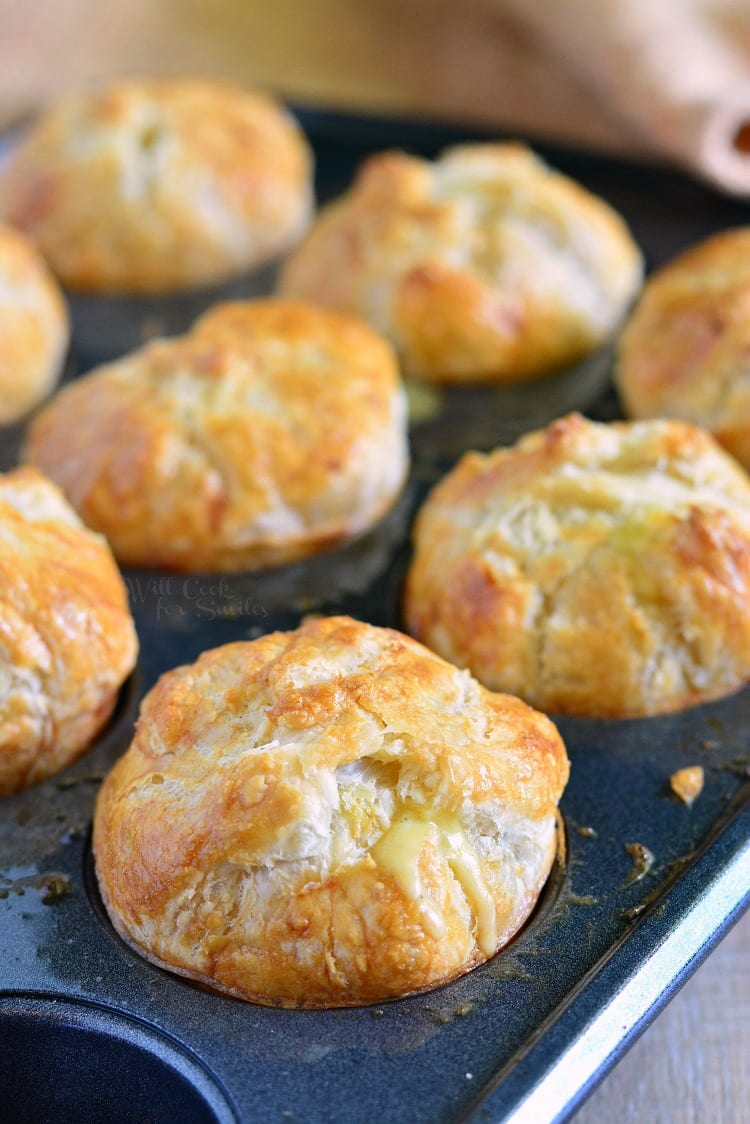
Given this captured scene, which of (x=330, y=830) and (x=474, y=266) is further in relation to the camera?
(x=474, y=266)

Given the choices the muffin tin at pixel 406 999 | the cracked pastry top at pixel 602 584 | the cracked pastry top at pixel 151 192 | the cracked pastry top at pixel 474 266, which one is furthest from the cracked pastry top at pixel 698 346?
the cracked pastry top at pixel 151 192

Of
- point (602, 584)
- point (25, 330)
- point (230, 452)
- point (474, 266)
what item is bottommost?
point (25, 330)

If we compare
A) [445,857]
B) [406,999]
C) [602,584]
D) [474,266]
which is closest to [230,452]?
[602,584]

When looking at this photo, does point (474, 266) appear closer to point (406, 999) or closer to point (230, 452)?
point (230, 452)

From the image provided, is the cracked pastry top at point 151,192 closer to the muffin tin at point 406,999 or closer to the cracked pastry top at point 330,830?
the muffin tin at point 406,999

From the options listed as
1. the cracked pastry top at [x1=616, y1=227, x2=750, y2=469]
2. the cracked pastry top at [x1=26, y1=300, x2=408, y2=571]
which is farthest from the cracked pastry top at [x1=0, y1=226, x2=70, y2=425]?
the cracked pastry top at [x1=616, y1=227, x2=750, y2=469]
